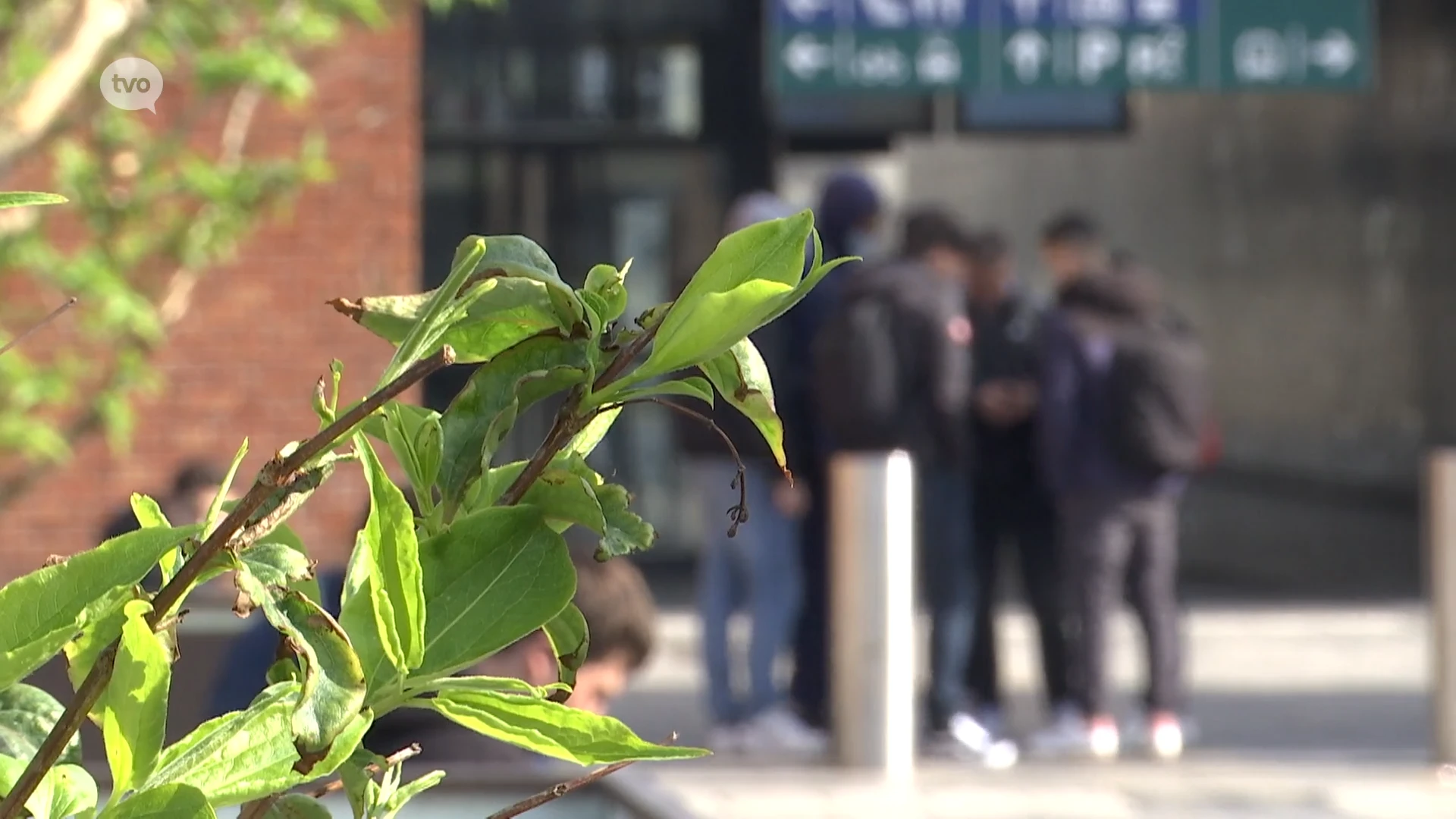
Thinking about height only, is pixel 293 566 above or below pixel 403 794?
above

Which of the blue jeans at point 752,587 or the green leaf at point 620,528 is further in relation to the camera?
the blue jeans at point 752,587

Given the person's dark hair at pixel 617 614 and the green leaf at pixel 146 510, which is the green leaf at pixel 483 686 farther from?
the person's dark hair at pixel 617 614

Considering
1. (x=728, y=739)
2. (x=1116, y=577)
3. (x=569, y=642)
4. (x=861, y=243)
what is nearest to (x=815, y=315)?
(x=861, y=243)

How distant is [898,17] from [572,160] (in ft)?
8.20

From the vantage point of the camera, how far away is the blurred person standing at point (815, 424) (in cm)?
732

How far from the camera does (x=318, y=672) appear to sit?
2.41ft

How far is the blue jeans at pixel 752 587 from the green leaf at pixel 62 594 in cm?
648

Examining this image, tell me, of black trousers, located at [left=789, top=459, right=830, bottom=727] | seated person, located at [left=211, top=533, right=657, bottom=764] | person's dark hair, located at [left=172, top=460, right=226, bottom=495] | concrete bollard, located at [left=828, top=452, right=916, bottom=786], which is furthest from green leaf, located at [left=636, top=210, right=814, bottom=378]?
black trousers, located at [left=789, top=459, right=830, bottom=727]

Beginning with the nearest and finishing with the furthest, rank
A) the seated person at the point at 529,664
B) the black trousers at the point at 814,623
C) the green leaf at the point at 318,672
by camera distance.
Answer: the green leaf at the point at 318,672, the seated person at the point at 529,664, the black trousers at the point at 814,623

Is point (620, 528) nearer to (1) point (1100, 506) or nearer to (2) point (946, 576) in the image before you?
(1) point (1100, 506)

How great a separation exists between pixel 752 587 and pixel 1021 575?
1040 millimetres

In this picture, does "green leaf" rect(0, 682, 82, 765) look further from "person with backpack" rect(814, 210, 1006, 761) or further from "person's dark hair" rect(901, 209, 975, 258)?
"person's dark hair" rect(901, 209, 975, 258)

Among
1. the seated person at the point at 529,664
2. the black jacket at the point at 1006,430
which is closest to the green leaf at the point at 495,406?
the seated person at the point at 529,664

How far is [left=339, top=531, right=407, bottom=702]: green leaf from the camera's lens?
0.76 metres
